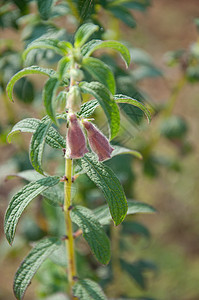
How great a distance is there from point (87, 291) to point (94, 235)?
0.16 metres

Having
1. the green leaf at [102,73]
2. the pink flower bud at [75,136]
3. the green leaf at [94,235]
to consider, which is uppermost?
the green leaf at [102,73]

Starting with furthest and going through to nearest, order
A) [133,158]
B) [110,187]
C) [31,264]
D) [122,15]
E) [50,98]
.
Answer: [133,158]
[122,15]
[31,264]
[110,187]
[50,98]

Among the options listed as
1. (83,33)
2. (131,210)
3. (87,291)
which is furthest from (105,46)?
(87,291)

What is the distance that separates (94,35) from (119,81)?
28 centimetres

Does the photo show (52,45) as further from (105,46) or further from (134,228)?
(134,228)

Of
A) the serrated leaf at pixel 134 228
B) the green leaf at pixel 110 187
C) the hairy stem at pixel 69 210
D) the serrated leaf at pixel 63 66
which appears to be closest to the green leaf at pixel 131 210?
the hairy stem at pixel 69 210

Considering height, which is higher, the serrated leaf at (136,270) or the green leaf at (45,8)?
the green leaf at (45,8)

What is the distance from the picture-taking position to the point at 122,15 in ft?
3.84

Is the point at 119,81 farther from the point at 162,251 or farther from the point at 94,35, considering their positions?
the point at 162,251

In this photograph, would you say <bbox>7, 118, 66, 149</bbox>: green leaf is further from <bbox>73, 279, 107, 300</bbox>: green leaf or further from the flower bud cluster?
<bbox>73, 279, 107, 300</bbox>: green leaf

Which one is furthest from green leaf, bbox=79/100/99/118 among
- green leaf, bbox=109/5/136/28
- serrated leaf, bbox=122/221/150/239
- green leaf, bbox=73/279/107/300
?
serrated leaf, bbox=122/221/150/239

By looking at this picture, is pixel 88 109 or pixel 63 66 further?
pixel 88 109

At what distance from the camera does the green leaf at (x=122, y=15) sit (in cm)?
116

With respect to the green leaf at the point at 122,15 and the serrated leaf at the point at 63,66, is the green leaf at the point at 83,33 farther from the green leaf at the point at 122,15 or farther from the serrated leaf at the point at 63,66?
the green leaf at the point at 122,15
